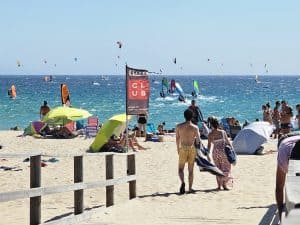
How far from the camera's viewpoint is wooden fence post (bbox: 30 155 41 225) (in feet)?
21.6

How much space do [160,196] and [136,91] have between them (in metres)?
Result: 5.33

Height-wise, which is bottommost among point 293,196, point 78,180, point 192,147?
point 78,180

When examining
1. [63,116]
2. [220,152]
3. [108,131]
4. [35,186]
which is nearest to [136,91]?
[108,131]

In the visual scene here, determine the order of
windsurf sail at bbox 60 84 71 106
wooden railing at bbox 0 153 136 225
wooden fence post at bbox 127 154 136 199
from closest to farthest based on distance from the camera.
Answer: wooden railing at bbox 0 153 136 225, wooden fence post at bbox 127 154 136 199, windsurf sail at bbox 60 84 71 106

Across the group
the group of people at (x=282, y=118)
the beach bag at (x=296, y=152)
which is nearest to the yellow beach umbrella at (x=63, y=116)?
the group of people at (x=282, y=118)

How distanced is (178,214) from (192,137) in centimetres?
182

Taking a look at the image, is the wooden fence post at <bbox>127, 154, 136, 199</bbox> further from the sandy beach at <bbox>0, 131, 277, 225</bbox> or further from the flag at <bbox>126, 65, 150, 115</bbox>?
the flag at <bbox>126, 65, 150, 115</bbox>


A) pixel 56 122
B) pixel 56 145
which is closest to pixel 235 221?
pixel 56 145

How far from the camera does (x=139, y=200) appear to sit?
9.49m

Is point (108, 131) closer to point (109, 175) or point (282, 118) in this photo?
point (282, 118)

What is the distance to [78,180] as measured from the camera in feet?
24.7

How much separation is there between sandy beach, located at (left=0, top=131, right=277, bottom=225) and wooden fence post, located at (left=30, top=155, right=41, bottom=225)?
1.04 metres

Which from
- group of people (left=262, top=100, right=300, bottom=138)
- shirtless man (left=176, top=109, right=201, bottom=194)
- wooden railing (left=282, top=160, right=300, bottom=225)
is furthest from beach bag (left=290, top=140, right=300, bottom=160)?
group of people (left=262, top=100, right=300, bottom=138)

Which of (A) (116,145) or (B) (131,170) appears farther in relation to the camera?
(A) (116,145)
